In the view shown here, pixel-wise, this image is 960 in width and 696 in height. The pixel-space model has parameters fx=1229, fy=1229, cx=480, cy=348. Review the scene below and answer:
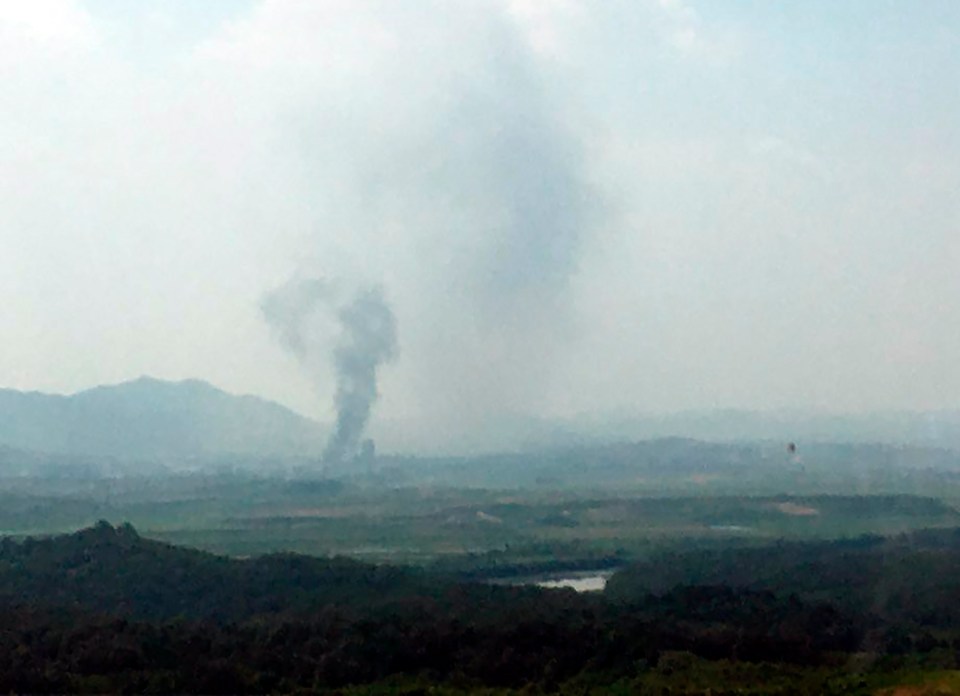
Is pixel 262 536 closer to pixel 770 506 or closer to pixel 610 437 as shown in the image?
pixel 770 506

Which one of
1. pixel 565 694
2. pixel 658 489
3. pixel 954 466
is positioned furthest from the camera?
pixel 658 489

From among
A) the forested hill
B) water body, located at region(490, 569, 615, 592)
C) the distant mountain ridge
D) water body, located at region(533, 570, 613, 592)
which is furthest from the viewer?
the distant mountain ridge

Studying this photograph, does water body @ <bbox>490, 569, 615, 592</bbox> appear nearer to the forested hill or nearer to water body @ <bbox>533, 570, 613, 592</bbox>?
water body @ <bbox>533, 570, 613, 592</bbox>

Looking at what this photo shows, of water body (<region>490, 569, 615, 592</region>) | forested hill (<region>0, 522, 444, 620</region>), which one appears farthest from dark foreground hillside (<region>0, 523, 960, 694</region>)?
water body (<region>490, 569, 615, 592</region>)

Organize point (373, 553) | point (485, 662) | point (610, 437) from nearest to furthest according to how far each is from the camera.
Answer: point (485, 662) → point (373, 553) → point (610, 437)

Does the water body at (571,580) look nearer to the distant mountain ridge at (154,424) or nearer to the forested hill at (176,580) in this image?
the forested hill at (176,580)

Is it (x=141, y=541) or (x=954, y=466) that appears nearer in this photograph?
(x=141, y=541)

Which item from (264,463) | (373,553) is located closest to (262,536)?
(373,553)
